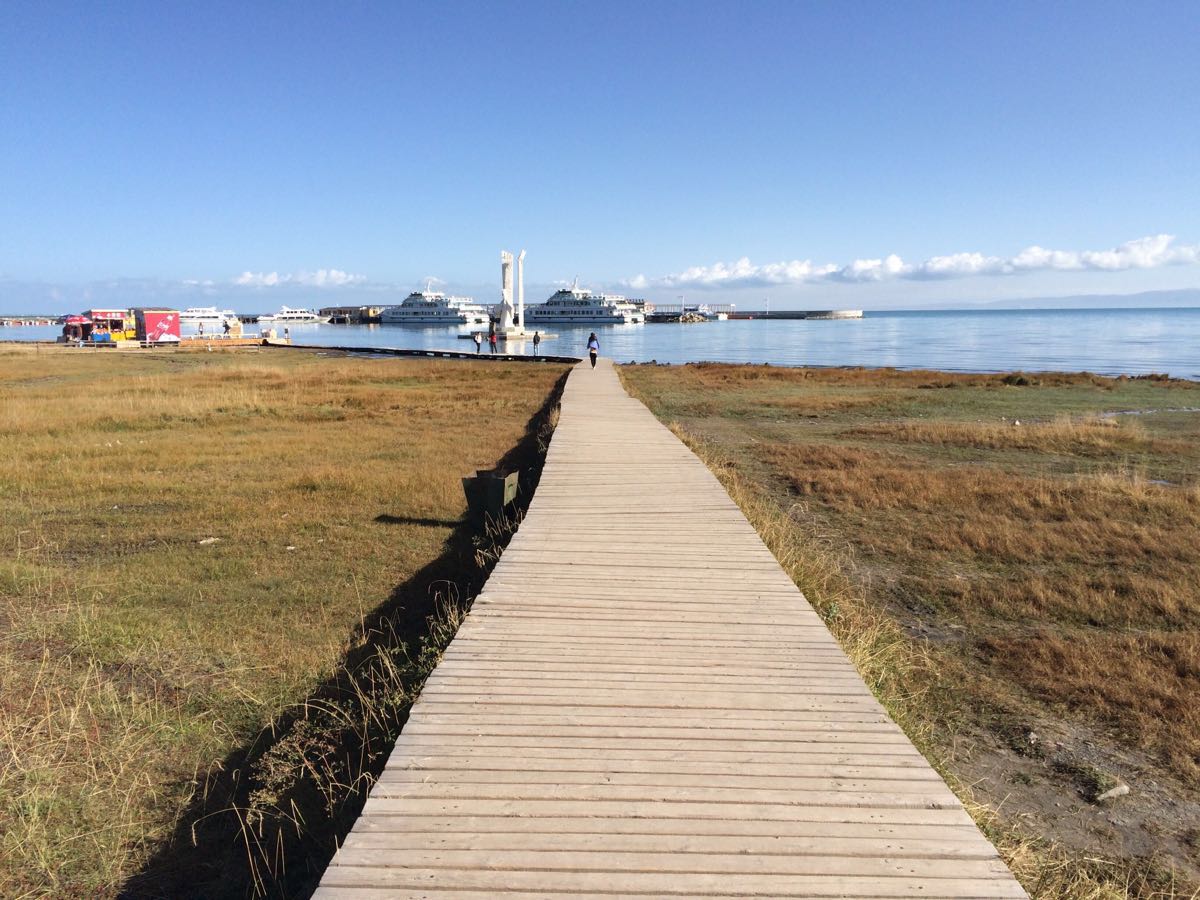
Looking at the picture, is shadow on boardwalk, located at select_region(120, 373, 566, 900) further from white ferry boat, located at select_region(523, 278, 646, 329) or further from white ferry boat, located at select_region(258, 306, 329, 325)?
white ferry boat, located at select_region(258, 306, 329, 325)

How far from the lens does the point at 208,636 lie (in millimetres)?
5754

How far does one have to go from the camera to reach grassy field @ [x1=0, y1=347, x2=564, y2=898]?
3529 mm

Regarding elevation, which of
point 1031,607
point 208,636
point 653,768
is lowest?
point 1031,607

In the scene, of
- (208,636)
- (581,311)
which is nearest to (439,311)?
(581,311)

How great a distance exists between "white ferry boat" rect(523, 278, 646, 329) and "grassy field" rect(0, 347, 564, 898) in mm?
119507

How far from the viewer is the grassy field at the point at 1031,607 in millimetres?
4016

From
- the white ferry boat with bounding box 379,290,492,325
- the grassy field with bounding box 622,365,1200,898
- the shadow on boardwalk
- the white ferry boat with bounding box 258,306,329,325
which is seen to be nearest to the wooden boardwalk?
the shadow on boardwalk

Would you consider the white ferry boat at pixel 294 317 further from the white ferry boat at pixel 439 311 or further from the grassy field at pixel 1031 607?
the grassy field at pixel 1031 607

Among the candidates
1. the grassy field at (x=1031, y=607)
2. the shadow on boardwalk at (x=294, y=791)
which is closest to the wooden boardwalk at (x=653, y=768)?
the shadow on boardwalk at (x=294, y=791)

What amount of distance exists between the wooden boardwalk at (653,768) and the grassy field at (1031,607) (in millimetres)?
678

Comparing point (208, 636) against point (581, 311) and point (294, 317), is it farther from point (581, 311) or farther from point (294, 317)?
point (294, 317)

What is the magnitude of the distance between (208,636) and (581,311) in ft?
427

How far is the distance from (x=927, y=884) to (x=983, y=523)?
26.1 feet

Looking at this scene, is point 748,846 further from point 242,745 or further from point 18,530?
point 18,530
